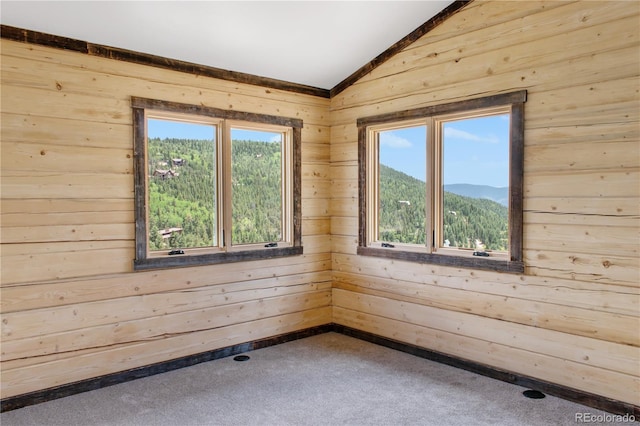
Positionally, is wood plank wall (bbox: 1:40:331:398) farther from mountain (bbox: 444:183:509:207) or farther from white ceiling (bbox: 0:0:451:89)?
mountain (bbox: 444:183:509:207)

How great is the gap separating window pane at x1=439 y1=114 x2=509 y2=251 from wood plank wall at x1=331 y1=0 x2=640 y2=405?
25cm

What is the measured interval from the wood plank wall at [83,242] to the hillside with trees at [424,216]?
1581mm

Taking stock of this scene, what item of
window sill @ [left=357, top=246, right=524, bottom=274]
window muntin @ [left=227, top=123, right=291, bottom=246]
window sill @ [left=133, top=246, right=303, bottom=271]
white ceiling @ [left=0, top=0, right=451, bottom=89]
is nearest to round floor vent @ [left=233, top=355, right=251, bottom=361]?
window sill @ [left=133, top=246, right=303, bottom=271]

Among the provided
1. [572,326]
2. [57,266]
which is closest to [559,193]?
[572,326]

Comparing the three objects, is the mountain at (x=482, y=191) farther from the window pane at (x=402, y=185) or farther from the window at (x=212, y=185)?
the window at (x=212, y=185)

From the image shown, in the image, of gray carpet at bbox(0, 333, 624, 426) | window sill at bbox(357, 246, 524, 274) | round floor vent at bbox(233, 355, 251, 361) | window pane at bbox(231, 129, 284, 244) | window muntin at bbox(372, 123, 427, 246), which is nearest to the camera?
gray carpet at bbox(0, 333, 624, 426)

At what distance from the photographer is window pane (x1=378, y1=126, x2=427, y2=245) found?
4254 mm

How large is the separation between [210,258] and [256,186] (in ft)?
2.89

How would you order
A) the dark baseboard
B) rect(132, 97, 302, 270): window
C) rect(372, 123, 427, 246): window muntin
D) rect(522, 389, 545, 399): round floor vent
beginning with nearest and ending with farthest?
1. the dark baseboard
2. rect(522, 389, 545, 399): round floor vent
3. rect(132, 97, 302, 270): window
4. rect(372, 123, 427, 246): window muntin

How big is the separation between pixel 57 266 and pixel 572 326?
3.67 m

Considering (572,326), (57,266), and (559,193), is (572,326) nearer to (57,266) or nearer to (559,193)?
(559,193)

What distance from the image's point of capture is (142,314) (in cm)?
366

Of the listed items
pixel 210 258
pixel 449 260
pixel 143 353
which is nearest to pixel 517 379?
pixel 449 260

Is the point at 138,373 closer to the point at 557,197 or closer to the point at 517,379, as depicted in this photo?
the point at 517,379
